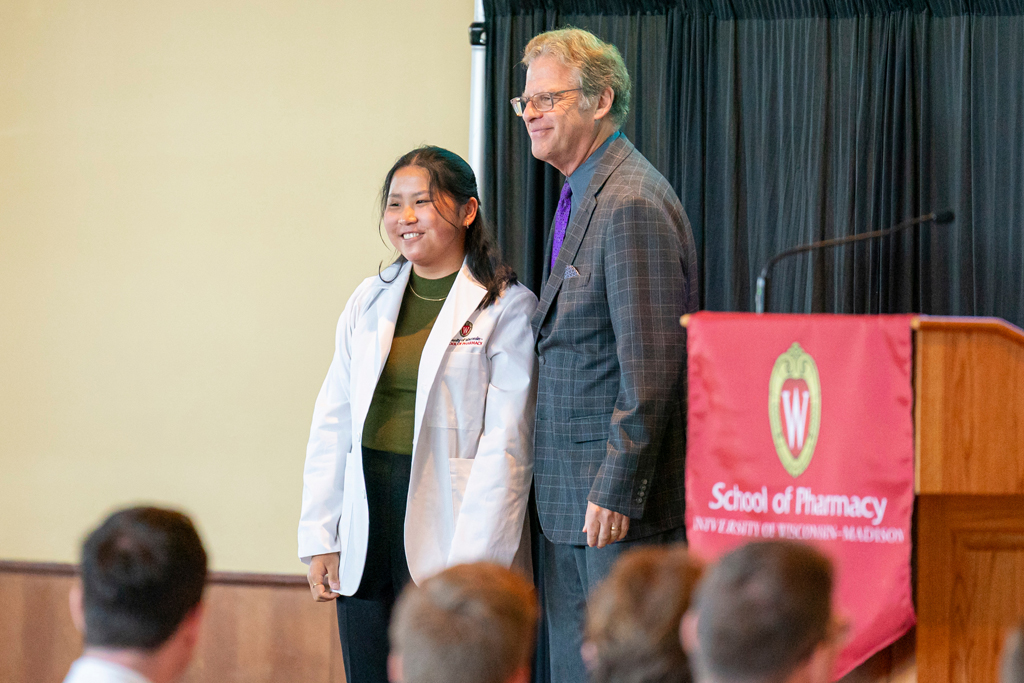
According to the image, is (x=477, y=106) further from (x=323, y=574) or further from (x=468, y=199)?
(x=323, y=574)

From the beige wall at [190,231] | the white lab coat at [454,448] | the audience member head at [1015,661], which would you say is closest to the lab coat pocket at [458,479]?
the white lab coat at [454,448]

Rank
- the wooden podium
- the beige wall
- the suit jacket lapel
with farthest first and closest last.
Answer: the beige wall
the suit jacket lapel
the wooden podium

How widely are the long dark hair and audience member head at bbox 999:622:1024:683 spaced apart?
1552mm

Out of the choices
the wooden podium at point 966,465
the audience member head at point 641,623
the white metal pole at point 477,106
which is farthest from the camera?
the white metal pole at point 477,106

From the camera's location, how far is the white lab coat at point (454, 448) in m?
2.33

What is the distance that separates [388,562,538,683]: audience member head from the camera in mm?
1069

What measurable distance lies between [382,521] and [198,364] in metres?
1.32

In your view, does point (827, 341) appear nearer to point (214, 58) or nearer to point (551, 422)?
point (551, 422)

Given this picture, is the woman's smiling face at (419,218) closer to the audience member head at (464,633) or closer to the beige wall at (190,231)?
the beige wall at (190,231)

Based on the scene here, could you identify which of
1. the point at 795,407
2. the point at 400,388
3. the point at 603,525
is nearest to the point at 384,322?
the point at 400,388

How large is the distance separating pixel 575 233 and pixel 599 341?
0.92 feet

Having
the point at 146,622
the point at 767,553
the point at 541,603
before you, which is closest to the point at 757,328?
the point at 767,553

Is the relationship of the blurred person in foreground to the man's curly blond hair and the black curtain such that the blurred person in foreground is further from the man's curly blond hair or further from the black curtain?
the black curtain

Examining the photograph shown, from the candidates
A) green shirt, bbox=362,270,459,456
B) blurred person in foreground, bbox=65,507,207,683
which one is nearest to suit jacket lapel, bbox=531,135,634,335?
green shirt, bbox=362,270,459,456
